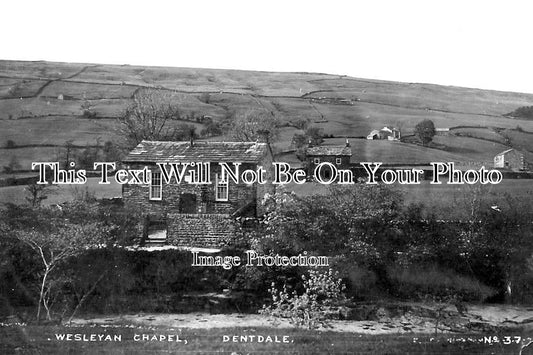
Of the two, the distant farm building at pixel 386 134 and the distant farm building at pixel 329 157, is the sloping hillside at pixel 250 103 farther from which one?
the distant farm building at pixel 329 157

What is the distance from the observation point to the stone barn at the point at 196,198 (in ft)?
22.2

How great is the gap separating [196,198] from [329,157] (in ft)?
5.81

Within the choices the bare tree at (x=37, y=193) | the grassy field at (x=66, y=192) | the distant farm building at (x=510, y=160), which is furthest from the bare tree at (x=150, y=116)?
the distant farm building at (x=510, y=160)

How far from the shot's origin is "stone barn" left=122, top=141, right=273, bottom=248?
22.2 ft

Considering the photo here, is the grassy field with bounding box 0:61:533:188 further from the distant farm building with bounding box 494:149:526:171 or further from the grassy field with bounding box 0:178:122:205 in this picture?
the grassy field with bounding box 0:178:122:205

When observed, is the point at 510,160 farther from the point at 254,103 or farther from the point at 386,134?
the point at 254,103

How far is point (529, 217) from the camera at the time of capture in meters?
6.99

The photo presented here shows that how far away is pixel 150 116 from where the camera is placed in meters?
7.08

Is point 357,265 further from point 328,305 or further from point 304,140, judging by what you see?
point 304,140

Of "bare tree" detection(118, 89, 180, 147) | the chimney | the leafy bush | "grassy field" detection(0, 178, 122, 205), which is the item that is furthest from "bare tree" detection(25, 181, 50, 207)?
the leafy bush

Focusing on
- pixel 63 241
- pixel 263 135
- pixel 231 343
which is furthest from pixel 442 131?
pixel 63 241

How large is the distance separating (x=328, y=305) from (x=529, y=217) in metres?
2.87

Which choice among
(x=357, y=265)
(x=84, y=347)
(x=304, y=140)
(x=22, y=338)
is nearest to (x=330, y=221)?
(x=357, y=265)

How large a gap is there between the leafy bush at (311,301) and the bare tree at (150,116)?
2.48 meters
